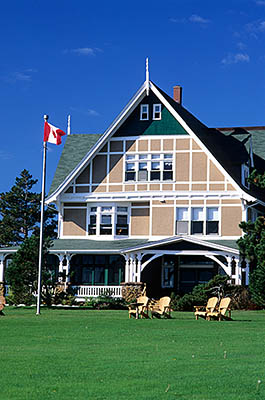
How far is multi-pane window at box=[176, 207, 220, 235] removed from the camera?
40000 millimetres

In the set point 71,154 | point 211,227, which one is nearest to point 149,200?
point 211,227

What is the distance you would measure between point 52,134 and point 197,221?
12660 millimetres

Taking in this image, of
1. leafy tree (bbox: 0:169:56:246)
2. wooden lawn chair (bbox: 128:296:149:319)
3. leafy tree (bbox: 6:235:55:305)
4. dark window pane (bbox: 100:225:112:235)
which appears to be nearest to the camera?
wooden lawn chair (bbox: 128:296:149:319)

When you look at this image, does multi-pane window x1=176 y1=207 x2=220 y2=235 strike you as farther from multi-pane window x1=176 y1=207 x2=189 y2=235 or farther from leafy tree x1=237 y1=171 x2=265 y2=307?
leafy tree x1=237 y1=171 x2=265 y2=307

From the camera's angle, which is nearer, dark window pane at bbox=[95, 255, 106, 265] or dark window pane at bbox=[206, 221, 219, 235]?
dark window pane at bbox=[206, 221, 219, 235]

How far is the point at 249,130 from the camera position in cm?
4803

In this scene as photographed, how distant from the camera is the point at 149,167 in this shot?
136ft

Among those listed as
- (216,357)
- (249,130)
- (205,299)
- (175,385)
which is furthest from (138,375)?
(249,130)

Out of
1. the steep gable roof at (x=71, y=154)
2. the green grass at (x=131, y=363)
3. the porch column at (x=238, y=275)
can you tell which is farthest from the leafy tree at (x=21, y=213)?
the green grass at (x=131, y=363)

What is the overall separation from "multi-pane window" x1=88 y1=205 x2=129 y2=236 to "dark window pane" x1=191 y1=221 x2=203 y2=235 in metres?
4.10

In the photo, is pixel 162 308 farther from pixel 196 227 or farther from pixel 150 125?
pixel 150 125

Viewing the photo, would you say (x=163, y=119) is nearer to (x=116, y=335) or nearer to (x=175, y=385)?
(x=116, y=335)

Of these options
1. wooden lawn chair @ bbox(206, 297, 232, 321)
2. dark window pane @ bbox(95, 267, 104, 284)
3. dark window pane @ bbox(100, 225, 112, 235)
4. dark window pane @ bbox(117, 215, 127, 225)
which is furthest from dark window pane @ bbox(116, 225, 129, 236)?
wooden lawn chair @ bbox(206, 297, 232, 321)

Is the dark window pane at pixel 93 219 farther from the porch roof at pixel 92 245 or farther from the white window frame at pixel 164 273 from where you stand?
the white window frame at pixel 164 273
